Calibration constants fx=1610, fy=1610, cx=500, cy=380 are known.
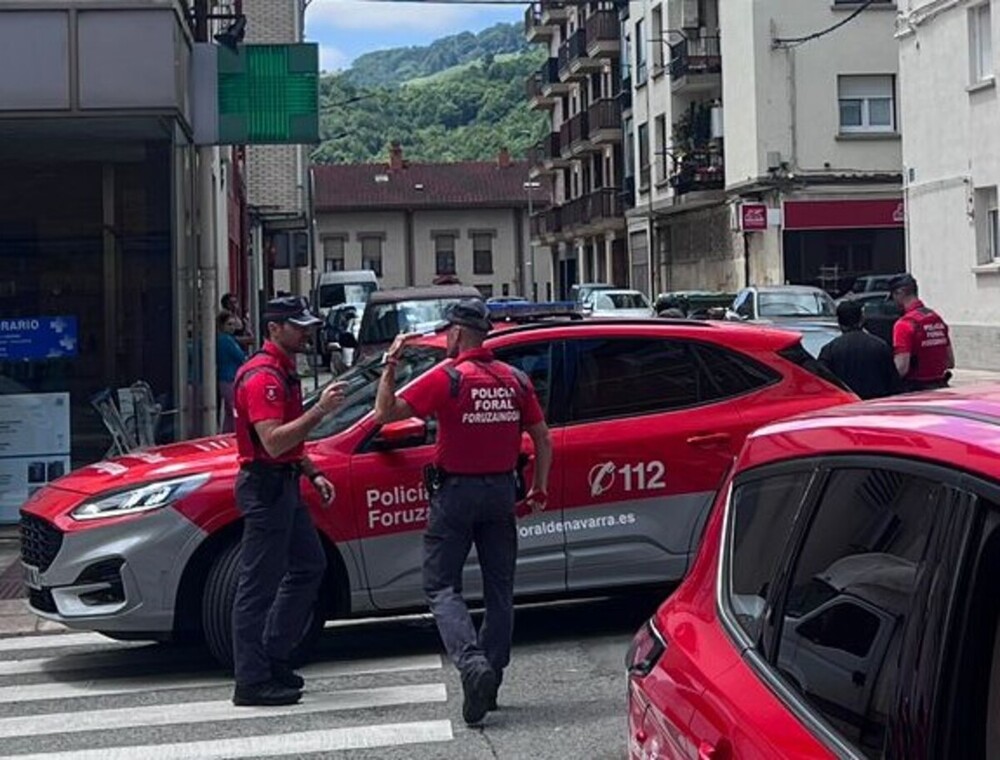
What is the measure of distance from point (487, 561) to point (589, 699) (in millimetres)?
956

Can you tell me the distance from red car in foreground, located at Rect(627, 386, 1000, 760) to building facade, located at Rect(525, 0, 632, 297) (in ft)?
177

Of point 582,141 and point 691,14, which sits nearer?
point 691,14

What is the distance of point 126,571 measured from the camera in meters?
7.97

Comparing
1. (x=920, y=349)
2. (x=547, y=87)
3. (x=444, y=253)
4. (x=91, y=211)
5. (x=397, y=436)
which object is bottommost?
(x=397, y=436)

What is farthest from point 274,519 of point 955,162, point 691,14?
point 691,14

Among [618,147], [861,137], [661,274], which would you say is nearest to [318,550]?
[861,137]

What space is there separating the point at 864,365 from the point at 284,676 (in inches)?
214

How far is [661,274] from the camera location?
5284 cm

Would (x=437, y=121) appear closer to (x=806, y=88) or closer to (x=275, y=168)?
(x=806, y=88)

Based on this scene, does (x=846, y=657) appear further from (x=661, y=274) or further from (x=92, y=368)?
(x=661, y=274)

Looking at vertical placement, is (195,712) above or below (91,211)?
below

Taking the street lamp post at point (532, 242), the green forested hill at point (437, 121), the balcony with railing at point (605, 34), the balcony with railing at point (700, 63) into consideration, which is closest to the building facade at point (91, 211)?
the balcony with railing at point (700, 63)

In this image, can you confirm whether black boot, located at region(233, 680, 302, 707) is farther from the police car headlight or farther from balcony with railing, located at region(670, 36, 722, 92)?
balcony with railing, located at region(670, 36, 722, 92)

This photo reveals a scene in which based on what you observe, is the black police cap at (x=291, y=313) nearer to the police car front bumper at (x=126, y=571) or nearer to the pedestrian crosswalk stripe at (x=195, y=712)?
the police car front bumper at (x=126, y=571)
